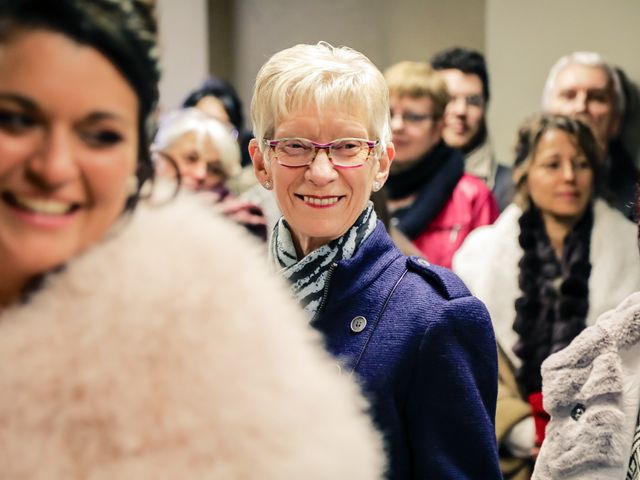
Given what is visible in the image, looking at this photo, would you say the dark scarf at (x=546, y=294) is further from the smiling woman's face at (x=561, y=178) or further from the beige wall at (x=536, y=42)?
the beige wall at (x=536, y=42)

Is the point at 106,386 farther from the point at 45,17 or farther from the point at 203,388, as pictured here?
the point at 45,17

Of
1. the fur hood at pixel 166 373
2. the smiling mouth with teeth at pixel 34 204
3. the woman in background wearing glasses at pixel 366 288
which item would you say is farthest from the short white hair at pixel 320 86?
the smiling mouth with teeth at pixel 34 204

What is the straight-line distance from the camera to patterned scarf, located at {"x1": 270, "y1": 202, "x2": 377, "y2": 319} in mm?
1343

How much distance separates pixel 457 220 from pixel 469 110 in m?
0.60

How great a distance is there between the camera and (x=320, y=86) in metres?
1.30

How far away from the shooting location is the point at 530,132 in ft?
8.87

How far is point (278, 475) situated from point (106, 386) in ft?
0.55

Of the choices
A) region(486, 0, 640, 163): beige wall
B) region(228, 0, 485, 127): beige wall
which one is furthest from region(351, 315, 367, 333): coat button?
region(486, 0, 640, 163): beige wall

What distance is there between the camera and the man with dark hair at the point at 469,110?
319cm

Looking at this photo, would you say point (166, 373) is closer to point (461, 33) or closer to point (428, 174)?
point (428, 174)

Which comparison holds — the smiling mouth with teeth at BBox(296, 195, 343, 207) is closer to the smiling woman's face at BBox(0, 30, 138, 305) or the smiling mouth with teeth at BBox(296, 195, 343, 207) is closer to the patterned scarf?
the patterned scarf

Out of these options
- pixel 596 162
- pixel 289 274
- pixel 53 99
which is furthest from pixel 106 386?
pixel 596 162

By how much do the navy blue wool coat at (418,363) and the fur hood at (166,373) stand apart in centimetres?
49

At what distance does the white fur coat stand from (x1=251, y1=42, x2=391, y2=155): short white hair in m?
1.32
